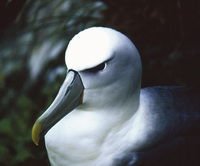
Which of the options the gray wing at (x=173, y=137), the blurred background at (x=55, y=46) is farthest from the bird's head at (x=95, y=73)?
the blurred background at (x=55, y=46)

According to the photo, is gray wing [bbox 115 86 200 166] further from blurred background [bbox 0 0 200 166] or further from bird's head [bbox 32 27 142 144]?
blurred background [bbox 0 0 200 166]

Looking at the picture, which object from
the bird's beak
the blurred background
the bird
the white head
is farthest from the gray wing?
the blurred background

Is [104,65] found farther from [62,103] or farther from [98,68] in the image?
[62,103]

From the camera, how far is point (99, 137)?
2.10 m

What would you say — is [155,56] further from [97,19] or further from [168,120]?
[168,120]

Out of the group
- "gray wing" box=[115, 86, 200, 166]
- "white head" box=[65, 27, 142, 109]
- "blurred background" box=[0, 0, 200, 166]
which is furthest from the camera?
"blurred background" box=[0, 0, 200, 166]

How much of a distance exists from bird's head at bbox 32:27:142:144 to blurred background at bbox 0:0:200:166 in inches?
51.2

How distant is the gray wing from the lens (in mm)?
2154

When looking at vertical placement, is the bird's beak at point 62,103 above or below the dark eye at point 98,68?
below

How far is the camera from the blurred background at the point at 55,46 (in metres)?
3.23

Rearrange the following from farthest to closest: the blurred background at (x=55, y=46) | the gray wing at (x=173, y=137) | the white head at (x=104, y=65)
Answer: the blurred background at (x=55, y=46), the gray wing at (x=173, y=137), the white head at (x=104, y=65)

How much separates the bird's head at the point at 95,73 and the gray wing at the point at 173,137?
0.40 metres

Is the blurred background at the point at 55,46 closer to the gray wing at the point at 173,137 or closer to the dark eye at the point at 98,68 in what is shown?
the gray wing at the point at 173,137

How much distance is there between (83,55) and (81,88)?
23 cm
